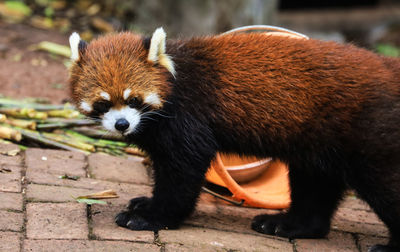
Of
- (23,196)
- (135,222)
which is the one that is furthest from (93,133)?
(135,222)

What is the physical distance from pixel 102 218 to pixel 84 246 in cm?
48

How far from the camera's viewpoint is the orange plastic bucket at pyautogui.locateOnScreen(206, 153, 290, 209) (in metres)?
4.24

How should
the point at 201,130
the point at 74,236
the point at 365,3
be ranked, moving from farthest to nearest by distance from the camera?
the point at 365,3
the point at 201,130
the point at 74,236

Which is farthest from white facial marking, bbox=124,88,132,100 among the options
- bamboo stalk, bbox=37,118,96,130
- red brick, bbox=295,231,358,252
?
bamboo stalk, bbox=37,118,96,130

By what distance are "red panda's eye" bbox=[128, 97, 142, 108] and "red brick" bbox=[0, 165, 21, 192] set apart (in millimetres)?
1007

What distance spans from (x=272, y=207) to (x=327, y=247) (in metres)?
0.75

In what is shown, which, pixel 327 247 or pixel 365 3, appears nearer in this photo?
pixel 327 247

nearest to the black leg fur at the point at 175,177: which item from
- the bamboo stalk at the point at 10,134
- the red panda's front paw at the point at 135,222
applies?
the red panda's front paw at the point at 135,222

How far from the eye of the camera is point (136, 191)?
4344 millimetres

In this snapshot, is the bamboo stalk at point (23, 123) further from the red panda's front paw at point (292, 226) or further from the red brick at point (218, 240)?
the red panda's front paw at point (292, 226)

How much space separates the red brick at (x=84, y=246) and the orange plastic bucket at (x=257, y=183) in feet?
2.97

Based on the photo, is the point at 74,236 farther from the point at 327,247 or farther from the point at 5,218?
the point at 327,247

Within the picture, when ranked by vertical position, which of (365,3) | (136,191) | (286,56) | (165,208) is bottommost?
(165,208)

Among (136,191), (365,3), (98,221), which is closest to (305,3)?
(365,3)
